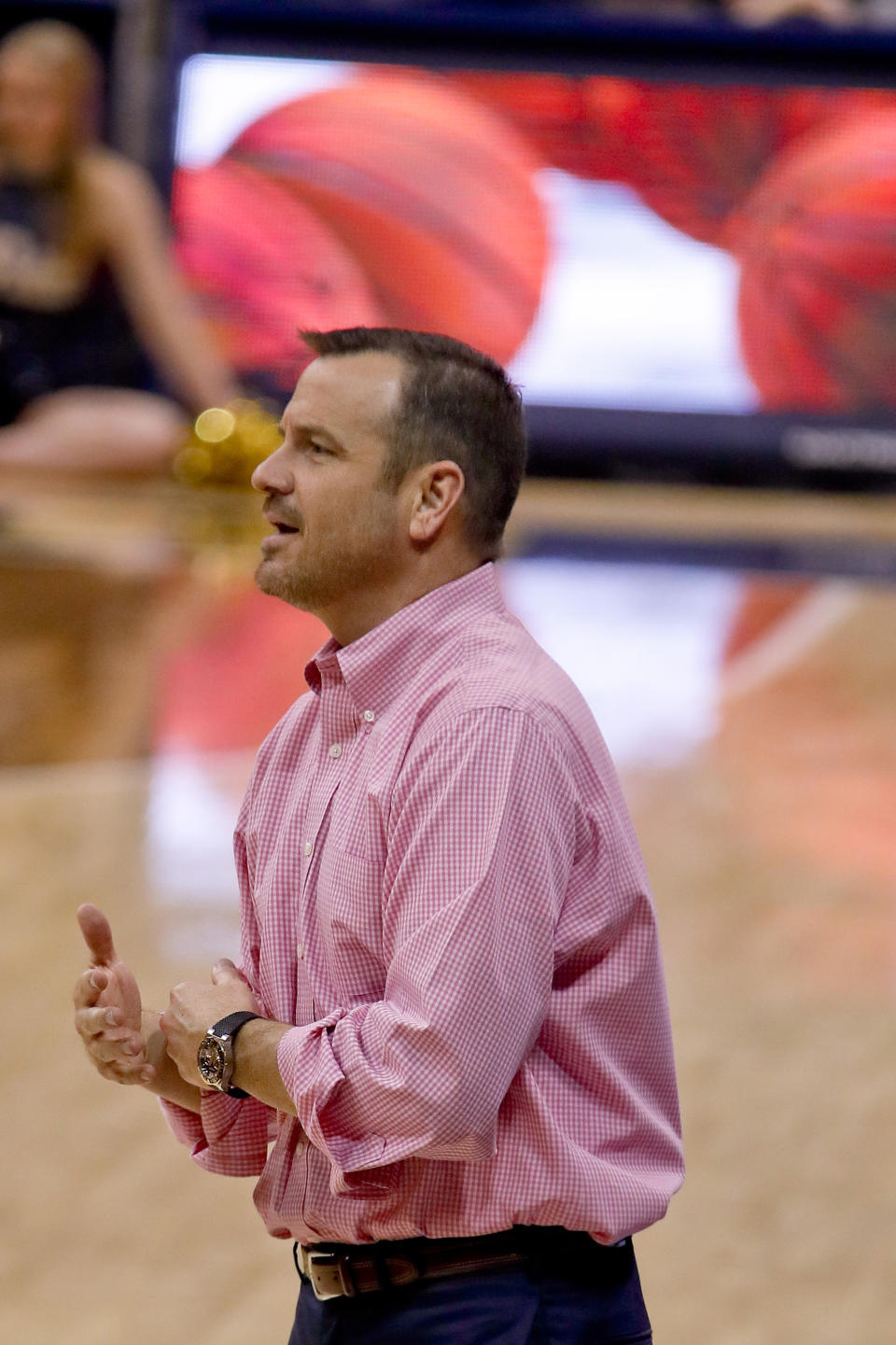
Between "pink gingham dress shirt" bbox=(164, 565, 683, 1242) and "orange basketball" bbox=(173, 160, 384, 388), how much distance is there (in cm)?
659

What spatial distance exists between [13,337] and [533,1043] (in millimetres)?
6819

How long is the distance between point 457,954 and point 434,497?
11.4 inches

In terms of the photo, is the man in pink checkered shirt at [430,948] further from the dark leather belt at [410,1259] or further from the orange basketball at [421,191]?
the orange basketball at [421,191]

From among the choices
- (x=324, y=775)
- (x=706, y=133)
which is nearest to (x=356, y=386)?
(x=324, y=775)

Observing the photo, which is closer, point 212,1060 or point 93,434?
point 212,1060

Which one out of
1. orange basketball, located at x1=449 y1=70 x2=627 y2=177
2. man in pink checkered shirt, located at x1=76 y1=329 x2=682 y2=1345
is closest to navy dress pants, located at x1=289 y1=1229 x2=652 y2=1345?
man in pink checkered shirt, located at x1=76 y1=329 x2=682 y2=1345

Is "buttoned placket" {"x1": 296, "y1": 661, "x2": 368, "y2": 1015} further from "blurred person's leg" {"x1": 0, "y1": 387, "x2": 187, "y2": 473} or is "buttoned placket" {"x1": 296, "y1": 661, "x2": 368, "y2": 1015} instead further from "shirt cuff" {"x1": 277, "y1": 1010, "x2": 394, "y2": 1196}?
"blurred person's leg" {"x1": 0, "y1": 387, "x2": 187, "y2": 473}

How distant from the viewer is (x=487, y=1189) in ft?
3.44

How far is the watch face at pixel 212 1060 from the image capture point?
1.08 meters

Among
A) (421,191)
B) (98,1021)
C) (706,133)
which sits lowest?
(421,191)

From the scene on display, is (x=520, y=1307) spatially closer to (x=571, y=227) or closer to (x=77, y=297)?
(x=77, y=297)

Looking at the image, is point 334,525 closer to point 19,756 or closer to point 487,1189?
point 487,1189

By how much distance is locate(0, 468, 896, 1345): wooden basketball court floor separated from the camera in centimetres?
201

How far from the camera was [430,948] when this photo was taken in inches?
38.6
